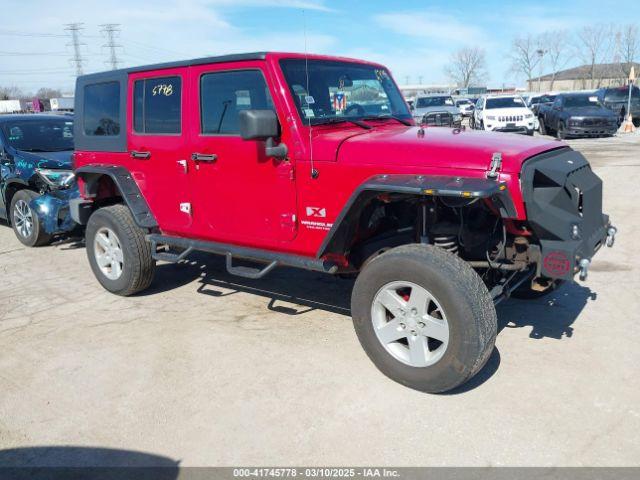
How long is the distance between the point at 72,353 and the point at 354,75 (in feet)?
10.3

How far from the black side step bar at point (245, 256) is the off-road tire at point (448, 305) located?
21.7 inches

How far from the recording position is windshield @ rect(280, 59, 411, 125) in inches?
162

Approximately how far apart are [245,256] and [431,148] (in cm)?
172

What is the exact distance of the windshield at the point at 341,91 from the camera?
4.12m

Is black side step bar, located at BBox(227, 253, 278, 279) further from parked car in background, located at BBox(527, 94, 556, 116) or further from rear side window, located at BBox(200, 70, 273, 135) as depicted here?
parked car in background, located at BBox(527, 94, 556, 116)

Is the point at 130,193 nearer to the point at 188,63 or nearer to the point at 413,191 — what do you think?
the point at 188,63

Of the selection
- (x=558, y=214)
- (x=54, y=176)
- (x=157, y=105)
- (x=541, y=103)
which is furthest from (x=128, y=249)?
(x=541, y=103)

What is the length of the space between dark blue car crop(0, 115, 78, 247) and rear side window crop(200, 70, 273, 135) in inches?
134

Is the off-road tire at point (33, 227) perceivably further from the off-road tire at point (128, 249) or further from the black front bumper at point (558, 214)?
the black front bumper at point (558, 214)

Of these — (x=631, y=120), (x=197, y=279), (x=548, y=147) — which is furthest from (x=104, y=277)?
(x=631, y=120)

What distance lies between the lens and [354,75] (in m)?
4.71

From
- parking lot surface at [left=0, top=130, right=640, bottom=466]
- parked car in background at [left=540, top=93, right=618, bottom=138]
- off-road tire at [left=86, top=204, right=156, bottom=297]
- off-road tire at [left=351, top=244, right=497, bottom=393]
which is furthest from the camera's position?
parked car in background at [left=540, top=93, right=618, bottom=138]

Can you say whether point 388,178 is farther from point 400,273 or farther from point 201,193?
point 201,193

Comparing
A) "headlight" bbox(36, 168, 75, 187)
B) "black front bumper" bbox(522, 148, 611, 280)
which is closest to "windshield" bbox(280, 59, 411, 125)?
"black front bumper" bbox(522, 148, 611, 280)
